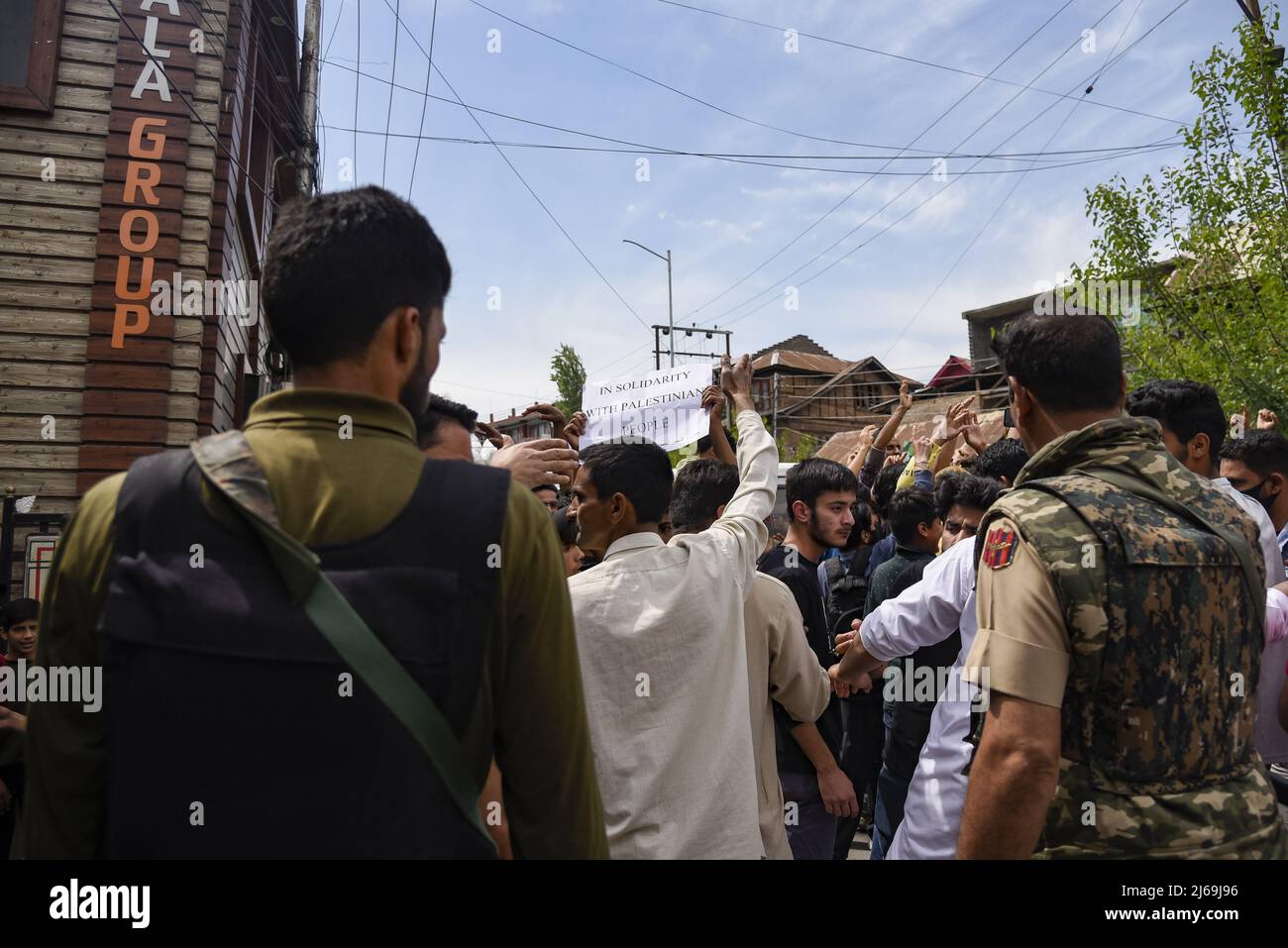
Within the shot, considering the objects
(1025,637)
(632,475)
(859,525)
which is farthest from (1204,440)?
(632,475)

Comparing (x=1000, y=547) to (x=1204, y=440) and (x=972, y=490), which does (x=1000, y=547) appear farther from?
(x=1204, y=440)

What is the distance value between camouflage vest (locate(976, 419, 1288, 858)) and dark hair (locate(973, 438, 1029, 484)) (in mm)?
2142

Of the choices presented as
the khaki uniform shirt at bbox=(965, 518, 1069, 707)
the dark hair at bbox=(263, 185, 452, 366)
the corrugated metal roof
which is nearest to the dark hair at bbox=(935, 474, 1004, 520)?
the khaki uniform shirt at bbox=(965, 518, 1069, 707)

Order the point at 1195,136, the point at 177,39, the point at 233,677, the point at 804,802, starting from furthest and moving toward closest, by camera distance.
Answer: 1. the point at 1195,136
2. the point at 177,39
3. the point at 804,802
4. the point at 233,677

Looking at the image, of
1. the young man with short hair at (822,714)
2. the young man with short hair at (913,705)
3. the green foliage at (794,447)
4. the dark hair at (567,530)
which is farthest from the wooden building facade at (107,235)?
the green foliage at (794,447)

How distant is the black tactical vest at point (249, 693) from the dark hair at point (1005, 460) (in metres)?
3.37

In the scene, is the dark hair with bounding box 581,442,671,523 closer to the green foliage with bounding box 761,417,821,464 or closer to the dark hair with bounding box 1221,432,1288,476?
the dark hair with bounding box 1221,432,1288,476

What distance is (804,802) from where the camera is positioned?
10.7ft

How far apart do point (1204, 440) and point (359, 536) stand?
350cm

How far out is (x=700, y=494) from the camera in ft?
11.6

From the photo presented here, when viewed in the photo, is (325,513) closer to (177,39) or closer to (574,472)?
(574,472)
